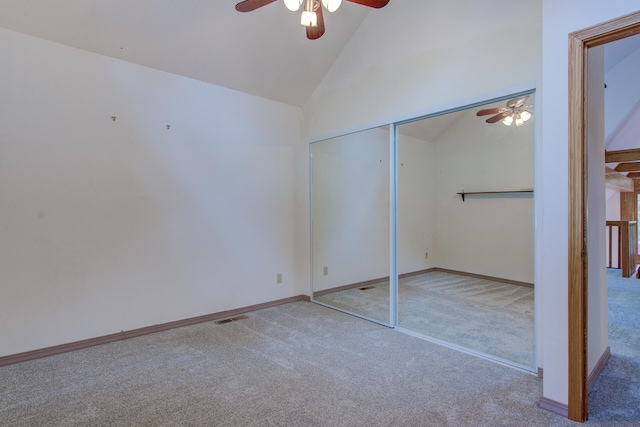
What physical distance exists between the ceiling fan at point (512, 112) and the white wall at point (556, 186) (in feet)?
2.08

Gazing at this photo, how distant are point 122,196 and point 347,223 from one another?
103 inches

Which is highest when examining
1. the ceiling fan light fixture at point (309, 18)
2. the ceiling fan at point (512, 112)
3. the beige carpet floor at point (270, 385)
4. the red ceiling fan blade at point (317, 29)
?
the red ceiling fan blade at point (317, 29)

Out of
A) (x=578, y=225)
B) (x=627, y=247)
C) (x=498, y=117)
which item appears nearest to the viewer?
(x=578, y=225)

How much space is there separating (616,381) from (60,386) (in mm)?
3717

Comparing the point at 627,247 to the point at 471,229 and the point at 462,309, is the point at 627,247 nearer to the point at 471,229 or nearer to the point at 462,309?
the point at 471,229

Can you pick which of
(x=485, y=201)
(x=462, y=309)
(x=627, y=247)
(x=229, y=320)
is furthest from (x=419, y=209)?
(x=627, y=247)

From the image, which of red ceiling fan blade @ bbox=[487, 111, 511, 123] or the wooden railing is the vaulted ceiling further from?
the wooden railing

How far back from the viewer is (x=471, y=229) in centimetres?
384

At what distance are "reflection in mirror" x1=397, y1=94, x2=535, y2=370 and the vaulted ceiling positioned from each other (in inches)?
52.0

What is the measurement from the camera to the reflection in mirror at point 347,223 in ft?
13.3

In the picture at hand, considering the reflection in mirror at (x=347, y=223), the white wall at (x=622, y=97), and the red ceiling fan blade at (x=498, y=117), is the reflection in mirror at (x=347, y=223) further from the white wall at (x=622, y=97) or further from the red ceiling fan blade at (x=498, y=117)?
the white wall at (x=622, y=97)

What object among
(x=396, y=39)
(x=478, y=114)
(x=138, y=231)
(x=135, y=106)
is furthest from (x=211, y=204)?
(x=478, y=114)

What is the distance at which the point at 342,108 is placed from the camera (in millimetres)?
3752

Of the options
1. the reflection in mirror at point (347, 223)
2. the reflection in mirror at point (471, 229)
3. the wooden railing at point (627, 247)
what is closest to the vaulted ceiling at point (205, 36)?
the reflection in mirror at point (347, 223)
